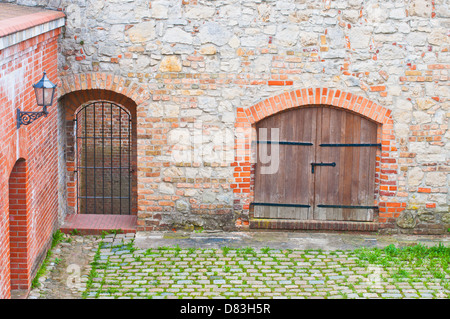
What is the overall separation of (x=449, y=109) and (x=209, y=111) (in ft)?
11.4

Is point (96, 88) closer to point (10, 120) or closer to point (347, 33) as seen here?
point (10, 120)

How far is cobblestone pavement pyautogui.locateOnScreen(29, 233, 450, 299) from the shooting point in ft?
23.7

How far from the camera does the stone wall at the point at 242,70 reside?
8.89 m

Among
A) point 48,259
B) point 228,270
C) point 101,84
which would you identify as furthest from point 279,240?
point 101,84

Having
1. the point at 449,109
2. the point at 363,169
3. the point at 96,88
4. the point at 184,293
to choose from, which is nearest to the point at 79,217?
the point at 96,88

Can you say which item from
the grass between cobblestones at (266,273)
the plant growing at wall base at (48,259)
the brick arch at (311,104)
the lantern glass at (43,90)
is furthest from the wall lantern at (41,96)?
the brick arch at (311,104)

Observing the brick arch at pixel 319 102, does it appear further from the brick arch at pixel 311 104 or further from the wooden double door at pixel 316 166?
the wooden double door at pixel 316 166

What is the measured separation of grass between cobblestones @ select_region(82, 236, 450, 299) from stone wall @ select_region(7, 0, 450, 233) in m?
1.10

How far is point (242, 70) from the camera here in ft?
29.6

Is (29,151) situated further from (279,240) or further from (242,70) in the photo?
(279,240)

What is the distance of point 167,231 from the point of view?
371 inches

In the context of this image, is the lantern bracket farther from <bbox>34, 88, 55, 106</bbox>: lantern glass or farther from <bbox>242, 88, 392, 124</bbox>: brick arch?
<bbox>242, 88, 392, 124</bbox>: brick arch

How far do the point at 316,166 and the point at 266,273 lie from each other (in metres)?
2.28

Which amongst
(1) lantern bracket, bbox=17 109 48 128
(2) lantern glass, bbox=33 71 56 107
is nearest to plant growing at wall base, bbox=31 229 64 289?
(1) lantern bracket, bbox=17 109 48 128
